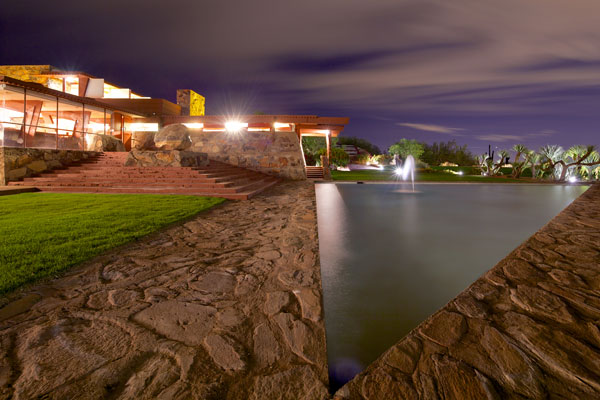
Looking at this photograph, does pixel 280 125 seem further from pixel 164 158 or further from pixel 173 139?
pixel 164 158

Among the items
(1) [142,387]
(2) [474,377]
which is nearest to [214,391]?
(1) [142,387]

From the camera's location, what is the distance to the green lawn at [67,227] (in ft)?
9.46

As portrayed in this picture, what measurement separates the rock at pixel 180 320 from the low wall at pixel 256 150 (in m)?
12.8

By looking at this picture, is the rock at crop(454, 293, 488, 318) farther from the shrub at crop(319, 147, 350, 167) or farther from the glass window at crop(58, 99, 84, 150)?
the shrub at crop(319, 147, 350, 167)

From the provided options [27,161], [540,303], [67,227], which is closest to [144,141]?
[27,161]

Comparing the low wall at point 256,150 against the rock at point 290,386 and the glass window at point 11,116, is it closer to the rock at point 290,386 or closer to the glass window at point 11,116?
the glass window at point 11,116

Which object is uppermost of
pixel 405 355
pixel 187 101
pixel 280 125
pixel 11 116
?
pixel 187 101

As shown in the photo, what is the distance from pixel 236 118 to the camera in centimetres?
2103

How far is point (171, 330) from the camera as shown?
1918 mm

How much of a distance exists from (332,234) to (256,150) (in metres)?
10.4

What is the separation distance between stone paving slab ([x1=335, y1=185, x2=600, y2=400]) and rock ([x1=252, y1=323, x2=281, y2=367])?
1.45ft

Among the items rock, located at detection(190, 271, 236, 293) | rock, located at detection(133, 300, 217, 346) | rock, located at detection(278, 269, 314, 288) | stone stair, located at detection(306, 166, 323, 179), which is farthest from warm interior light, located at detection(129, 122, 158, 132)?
rock, located at detection(133, 300, 217, 346)

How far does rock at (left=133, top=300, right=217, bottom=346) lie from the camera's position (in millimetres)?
1864

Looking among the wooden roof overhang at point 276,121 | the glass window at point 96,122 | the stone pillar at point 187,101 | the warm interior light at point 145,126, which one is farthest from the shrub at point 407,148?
the glass window at point 96,122
